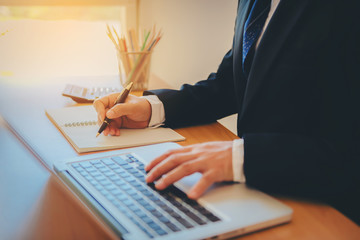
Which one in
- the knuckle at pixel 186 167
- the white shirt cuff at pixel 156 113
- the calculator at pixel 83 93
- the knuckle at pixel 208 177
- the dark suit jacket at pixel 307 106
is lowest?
the calculator at pixel 83 93

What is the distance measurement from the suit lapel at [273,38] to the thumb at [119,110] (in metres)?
0.32

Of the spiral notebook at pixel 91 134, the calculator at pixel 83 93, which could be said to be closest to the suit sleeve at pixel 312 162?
the spiral notebook at pixel 91 134

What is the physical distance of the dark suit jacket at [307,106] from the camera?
0.66 meters

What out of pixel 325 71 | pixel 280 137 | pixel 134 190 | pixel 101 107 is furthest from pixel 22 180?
pixel 325 71

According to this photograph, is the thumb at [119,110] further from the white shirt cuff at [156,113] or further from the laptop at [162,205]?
the laptop at [162,205]

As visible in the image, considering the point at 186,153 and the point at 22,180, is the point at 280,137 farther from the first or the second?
the point at 22,180

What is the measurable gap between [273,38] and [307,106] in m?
0.16

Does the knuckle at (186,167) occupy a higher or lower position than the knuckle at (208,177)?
higher

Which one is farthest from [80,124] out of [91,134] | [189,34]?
[189,34]

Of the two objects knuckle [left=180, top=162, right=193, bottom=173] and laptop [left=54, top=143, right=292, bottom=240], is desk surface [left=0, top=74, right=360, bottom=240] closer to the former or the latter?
laptop [left=54, top=143, right=292, bottom=240]

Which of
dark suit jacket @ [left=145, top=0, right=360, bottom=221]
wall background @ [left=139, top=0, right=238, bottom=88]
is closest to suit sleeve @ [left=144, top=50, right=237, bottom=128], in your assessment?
dark suit jacket @ [left=145, top=0, right=360, bottom=221]

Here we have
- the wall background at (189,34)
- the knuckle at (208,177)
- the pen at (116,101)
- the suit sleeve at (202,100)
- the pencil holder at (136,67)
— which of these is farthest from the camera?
the wall background at (189,34)

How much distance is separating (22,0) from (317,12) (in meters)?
1.76

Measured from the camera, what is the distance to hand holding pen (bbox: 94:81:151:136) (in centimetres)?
97
